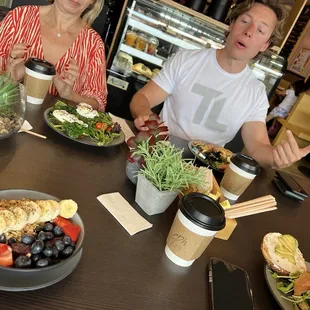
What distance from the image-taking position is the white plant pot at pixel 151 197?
93cm

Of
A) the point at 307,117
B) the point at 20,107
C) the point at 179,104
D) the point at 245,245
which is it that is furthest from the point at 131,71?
the point at 307,117

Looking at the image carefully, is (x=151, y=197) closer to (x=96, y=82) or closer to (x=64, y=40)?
(x=96, y=82)

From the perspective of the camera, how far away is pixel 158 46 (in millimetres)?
3424

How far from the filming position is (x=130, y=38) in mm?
3301

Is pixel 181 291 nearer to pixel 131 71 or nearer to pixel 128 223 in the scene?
pixel 128 223

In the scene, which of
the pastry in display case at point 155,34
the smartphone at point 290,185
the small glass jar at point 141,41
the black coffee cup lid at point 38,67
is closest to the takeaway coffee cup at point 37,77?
the black coffee cup lid at point 38,67

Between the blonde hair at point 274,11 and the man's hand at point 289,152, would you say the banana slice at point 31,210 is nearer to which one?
the man's hand at point 289,152

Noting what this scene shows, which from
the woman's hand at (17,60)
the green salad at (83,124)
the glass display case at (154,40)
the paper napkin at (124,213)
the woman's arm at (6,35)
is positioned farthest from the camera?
the glass display case at (154,40)

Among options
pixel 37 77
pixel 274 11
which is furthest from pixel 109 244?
pixel 274 11

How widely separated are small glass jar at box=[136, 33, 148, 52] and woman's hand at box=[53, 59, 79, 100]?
6.17ft

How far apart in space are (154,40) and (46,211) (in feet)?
9.91

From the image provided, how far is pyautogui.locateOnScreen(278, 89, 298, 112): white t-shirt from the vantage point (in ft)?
19.3

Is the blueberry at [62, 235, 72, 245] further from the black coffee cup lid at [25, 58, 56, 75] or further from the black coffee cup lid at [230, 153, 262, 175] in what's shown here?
the black coffee cup lid at [25, 58, 56, 75]

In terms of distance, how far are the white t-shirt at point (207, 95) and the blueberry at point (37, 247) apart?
159 cm
